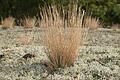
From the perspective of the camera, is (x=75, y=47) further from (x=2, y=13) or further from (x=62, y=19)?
(x=2, y=13)

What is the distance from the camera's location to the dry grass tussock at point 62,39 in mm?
6426

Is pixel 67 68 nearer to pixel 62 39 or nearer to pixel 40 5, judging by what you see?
pixel 62 39

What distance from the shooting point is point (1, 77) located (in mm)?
6203

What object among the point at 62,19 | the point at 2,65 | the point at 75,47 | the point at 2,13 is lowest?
the point at 2,13

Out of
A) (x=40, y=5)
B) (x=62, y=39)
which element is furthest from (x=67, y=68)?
(x=40, y=5)

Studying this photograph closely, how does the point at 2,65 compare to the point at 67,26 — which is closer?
the point at 67,26

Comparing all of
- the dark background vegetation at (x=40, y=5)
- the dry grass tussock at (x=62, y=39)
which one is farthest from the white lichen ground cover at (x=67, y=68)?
the dark background vegetation at (x=40, y=5)

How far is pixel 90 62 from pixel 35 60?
1.09m

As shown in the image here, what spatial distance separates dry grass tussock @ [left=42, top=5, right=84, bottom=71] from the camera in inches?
253

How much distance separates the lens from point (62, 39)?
6.44 metres

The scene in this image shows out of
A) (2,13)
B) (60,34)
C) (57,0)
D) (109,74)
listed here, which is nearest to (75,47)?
(60,34)

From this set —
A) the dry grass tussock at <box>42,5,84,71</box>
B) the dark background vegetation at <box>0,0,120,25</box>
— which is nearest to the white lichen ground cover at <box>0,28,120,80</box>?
the dry grass tussock at <box>42,5,84,71</box>

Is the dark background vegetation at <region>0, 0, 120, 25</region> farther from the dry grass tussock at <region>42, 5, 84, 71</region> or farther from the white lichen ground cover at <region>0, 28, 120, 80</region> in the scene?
the dry grass tussock at <region>42, 5, 84, 71</region>

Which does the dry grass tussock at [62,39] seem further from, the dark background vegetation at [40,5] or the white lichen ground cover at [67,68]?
the dark background vegetation at [40,5]
